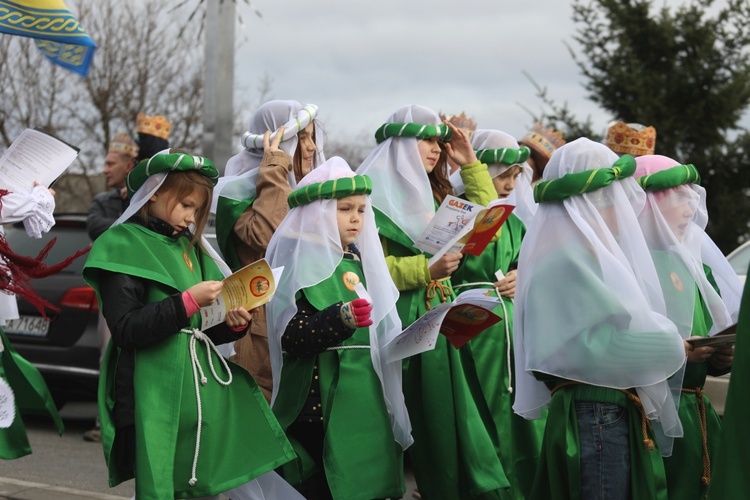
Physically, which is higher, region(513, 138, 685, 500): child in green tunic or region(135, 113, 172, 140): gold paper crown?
region(135, 113, 172, 140): gold paper crown

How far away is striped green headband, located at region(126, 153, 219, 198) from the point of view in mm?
4312

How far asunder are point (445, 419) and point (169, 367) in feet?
5.46

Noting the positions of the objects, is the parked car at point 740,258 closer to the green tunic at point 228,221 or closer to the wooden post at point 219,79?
the green tunic at point 228,221

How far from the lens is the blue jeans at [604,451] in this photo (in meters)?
3.86

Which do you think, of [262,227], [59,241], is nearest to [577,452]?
[262,227]

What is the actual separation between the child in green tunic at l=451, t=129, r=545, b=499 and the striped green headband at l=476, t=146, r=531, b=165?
359 mm

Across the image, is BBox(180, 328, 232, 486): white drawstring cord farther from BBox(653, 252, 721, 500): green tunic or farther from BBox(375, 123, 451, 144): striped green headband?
BBox(375, 123, 451, 144): striped green headband

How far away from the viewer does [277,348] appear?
4.78 metres

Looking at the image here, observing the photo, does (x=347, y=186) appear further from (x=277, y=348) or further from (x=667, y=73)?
(x=667, y=73)

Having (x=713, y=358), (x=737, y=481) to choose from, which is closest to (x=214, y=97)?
(x=713, y=358)

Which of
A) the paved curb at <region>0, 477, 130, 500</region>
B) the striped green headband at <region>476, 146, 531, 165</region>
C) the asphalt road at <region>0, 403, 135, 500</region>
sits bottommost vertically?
the asphalt road at <region>0, 403, 135, 500</region>

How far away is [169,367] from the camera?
414 cm

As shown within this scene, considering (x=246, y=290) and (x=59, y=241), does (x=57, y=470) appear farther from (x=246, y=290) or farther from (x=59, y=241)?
(x=246, y=290)

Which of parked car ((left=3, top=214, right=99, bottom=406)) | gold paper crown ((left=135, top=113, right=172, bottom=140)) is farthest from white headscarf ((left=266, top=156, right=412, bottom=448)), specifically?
parked car ((left=3, top=214, right=99, bottom=406))
